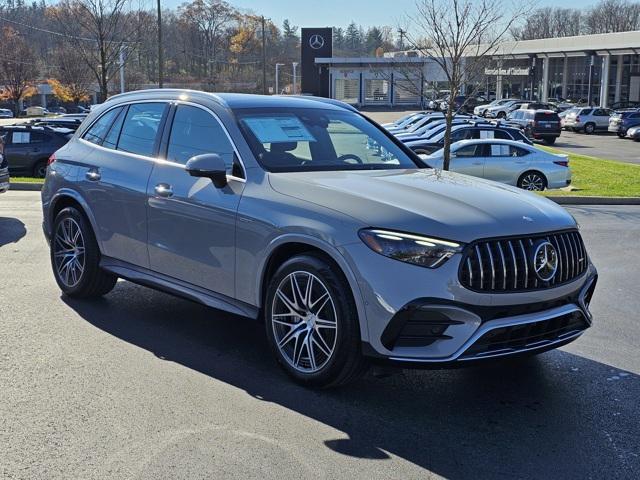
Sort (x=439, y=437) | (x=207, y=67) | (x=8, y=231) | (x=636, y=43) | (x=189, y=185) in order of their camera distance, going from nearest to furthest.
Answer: (x=439, y=437)
(x=189, y=185)
(x=8, y=231)
(x=636, y=43)
(x=207, y=67)

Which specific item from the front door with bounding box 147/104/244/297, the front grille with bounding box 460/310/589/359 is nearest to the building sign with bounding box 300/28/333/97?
the front door with bounding box 147/104/244/297

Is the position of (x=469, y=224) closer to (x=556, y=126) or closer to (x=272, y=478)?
(x=272, y=478)

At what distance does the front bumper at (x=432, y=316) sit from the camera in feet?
12.9

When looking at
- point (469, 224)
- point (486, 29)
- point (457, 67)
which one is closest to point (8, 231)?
point (469, 224)

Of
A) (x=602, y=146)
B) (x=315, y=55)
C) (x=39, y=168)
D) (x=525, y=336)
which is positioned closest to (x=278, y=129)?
(x=525, y=336)

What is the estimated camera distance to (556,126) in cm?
3712

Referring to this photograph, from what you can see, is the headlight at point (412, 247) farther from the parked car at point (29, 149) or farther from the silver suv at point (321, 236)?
the parked car at point (29, 149)

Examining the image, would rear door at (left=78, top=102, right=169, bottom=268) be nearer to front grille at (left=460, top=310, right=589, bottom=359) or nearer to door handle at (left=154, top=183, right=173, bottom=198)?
door handle at (left=154, top=183, right=173, bottom=198)

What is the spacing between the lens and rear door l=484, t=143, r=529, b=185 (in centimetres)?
1708

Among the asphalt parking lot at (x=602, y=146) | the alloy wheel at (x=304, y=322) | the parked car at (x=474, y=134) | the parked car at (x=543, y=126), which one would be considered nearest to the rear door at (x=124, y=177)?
the alloy wheel at (x=304, y=322)

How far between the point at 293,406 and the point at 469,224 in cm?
147

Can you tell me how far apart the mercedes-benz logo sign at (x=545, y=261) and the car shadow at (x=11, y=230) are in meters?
7.17

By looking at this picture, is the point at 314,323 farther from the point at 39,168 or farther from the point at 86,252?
the point at 39,168

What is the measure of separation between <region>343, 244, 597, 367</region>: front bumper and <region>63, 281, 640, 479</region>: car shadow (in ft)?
1.28
